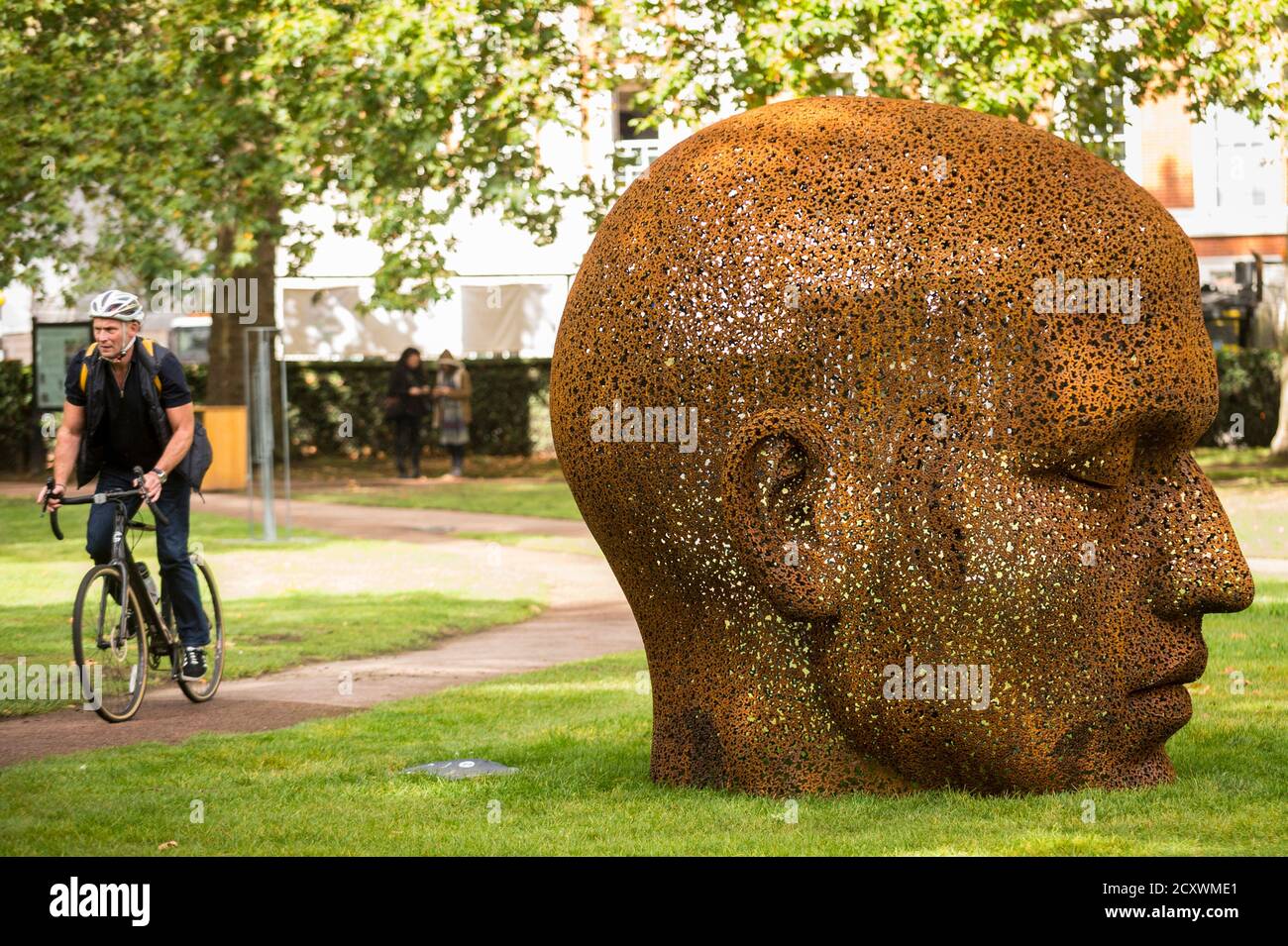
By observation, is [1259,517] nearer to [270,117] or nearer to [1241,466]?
Result: [1241,466]

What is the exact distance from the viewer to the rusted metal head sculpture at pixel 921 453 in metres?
6.59

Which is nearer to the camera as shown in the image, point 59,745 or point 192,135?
point 59,745

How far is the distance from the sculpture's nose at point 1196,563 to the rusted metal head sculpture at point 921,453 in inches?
0.4

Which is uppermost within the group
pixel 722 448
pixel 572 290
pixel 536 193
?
pixel 536 193

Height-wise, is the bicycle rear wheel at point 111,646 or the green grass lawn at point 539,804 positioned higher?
the bicycle rear wheel at point 111,646

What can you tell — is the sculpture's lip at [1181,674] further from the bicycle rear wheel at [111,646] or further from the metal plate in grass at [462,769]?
the bicycle rear wheel at [111,646]

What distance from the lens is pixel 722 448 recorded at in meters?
6.66

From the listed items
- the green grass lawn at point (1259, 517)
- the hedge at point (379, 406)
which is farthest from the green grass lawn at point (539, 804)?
the hedge at point (379, 406)

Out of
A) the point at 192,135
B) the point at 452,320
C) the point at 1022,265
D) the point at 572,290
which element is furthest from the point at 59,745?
the point at 452,320

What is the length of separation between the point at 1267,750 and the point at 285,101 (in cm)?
1445

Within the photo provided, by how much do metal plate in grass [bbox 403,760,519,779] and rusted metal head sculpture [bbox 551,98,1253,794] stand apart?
1366mm
